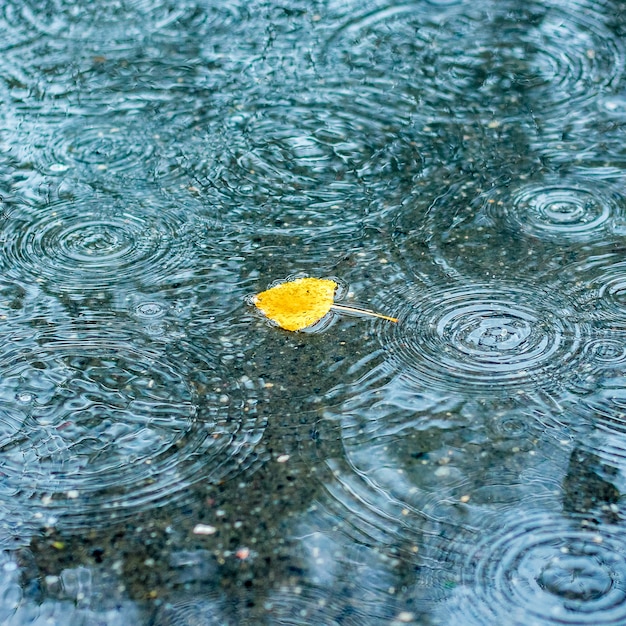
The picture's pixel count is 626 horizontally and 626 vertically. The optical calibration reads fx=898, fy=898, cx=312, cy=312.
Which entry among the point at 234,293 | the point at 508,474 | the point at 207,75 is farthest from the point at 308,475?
the point at 207,75

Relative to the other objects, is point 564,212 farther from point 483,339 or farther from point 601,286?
point 483,339

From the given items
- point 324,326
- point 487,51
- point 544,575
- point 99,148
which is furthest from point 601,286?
point 99,148

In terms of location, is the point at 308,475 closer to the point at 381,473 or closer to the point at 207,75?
the point at 381,473

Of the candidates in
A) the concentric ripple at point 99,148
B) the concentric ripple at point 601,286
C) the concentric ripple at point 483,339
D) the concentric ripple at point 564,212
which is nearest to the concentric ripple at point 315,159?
the concentric ripple at point 99,148

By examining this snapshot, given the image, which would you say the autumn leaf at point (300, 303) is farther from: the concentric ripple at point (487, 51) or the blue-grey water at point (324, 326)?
the concentric ripple at point (487, 51)

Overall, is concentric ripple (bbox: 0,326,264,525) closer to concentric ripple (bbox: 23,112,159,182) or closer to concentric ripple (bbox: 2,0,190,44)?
concentric ripple (bbox: 23,112,159,182)

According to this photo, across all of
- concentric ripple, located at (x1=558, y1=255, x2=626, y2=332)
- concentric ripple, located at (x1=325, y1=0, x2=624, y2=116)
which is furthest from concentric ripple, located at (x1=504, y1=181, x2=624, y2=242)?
concentric ripple, located at (x1=325, y1=0, x2=624, y2=116)
